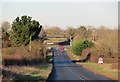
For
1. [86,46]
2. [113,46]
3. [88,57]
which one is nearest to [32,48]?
[113,46]

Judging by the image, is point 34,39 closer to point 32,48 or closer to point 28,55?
point 32,48

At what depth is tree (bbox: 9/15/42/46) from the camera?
58.4 meters

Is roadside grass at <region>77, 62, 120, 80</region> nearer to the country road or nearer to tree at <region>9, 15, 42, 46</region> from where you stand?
the country road

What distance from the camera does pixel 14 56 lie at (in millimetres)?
37562

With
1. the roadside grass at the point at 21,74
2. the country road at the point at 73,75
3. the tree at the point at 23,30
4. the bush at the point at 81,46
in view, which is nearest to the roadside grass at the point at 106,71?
the country road at the point at 73,75

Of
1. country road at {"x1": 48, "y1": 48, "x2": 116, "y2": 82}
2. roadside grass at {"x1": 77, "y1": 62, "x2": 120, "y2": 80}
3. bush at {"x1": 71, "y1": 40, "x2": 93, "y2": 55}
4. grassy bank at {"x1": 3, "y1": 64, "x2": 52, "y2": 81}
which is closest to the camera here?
grassy bank at {"x1": 3, "y1": 64, "x2": 52, "y2": 81}

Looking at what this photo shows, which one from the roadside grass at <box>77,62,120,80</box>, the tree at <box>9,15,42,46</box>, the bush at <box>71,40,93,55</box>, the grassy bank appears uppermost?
the tree at <box>9,15,42,46</box>

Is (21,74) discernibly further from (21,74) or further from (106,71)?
(106,71)

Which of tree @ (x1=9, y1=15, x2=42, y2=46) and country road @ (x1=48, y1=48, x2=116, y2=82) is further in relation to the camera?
tree @ (x1=9, y1=15, x2=42, y2=46)

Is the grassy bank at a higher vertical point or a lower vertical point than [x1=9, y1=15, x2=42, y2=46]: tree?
lower

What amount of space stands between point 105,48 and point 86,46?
18529 millimetres

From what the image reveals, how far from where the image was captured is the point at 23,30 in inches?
2302

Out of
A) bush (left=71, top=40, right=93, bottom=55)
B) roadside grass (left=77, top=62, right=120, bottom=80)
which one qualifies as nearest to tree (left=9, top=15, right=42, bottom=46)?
roadside grass (left=77, top=62, right=120, bottom=80)

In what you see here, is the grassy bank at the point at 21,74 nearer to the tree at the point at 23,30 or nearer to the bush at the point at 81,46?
the tree at the point at 23,30
